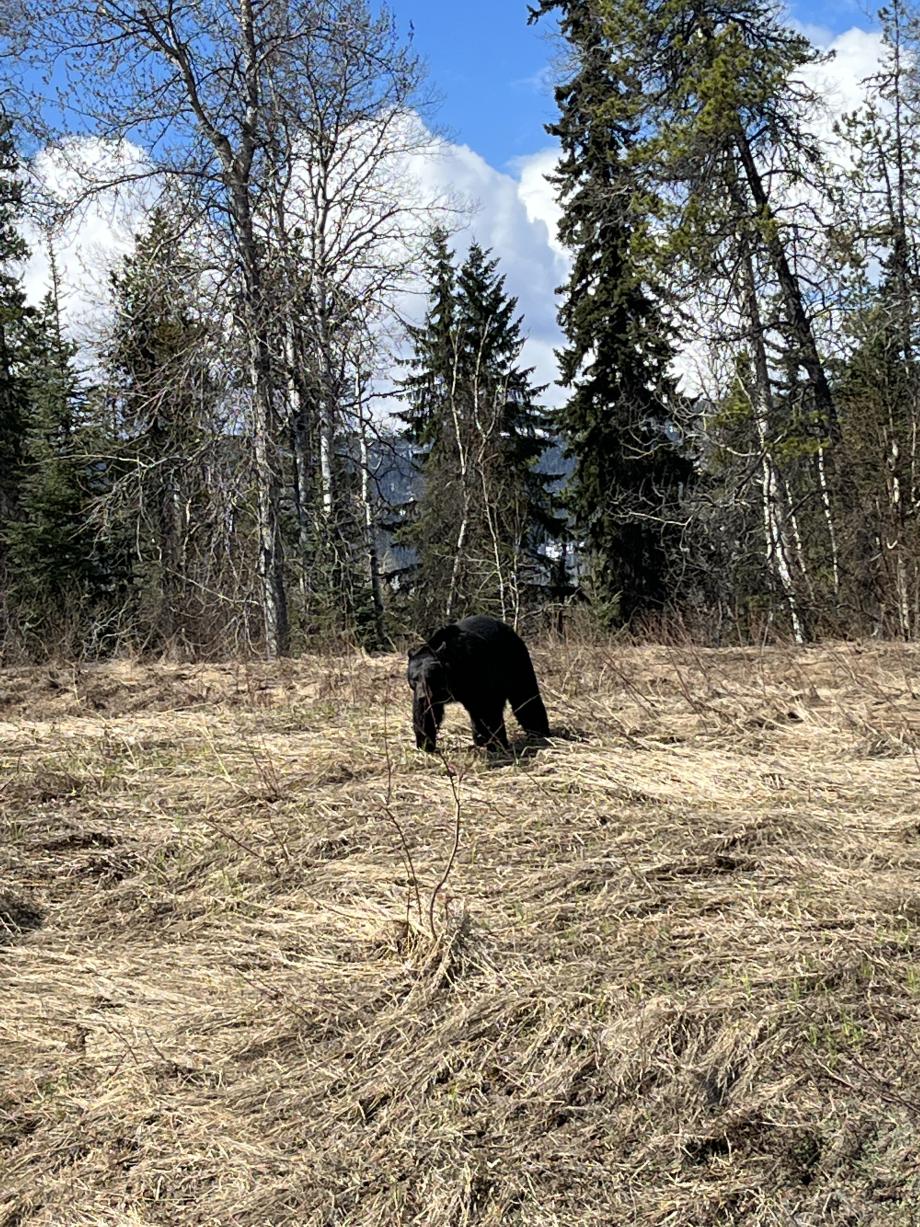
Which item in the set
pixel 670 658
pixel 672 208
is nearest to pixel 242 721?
pixel 670 658

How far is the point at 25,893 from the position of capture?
520 centimetres

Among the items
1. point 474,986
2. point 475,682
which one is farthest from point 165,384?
point 474,986

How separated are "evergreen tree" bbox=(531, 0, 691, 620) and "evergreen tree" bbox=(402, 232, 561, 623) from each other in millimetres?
1970

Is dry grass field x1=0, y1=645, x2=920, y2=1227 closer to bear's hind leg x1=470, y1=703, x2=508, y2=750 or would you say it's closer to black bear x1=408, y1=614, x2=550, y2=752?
bear's hind leg x1=470, y1=703, x2=508, y2=750

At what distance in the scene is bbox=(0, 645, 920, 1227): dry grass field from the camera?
9.78 ft

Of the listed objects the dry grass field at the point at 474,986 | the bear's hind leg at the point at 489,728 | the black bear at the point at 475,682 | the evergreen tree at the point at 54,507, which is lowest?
the dry grass field at the point at 474,986

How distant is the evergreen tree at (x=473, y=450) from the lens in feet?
79.3

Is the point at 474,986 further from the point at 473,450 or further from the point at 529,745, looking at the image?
the point at 473,450

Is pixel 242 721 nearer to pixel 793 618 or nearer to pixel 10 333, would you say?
pixel 793 618

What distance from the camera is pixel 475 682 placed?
6.93 metres

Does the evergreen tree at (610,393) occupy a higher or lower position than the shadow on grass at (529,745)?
higher

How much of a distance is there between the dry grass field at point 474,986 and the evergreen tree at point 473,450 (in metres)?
16.6

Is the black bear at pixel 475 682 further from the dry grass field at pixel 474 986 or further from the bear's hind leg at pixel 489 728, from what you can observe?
the dry grass field at pixel 474 986

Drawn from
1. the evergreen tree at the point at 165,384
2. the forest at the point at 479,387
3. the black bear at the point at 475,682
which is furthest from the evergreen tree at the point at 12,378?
the black bear at the point at 475,682
